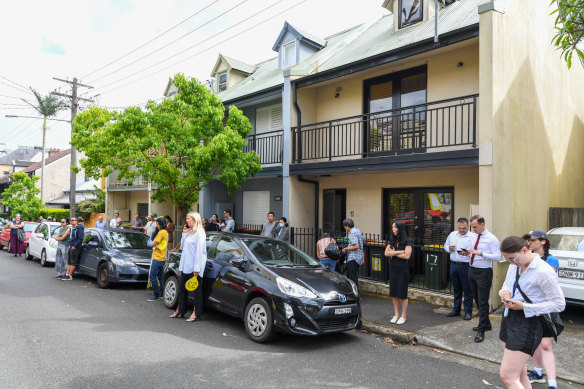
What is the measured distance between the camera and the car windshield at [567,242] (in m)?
7.19

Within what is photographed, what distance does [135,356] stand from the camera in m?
5.16

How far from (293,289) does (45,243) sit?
11685 mm

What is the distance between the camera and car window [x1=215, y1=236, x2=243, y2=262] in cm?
689

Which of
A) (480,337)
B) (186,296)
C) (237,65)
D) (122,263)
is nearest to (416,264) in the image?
(480,337)

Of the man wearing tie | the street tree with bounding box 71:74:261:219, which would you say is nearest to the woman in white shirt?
the man wearing tie

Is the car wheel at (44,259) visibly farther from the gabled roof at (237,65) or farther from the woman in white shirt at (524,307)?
the woman in white shirt at (524,307)

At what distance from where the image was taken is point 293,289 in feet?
19.0

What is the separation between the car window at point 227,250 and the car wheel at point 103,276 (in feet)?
13.5

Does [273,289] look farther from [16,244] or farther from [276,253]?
[16,244]

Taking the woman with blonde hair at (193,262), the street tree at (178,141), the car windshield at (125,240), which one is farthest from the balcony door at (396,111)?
the car windshield at (125,240)

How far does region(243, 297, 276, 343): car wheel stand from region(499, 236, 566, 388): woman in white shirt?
10.2ft

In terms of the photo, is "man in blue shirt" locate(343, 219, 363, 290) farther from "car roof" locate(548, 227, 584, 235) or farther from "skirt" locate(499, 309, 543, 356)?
"skirt" locate(499, 309, 543, 356)

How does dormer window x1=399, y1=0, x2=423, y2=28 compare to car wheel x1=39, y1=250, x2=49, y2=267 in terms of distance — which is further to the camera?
car wheel x1=39, y1=250, x2=49, y2=267

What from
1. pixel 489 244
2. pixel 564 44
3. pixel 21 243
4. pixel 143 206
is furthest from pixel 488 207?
pixel 143 206
